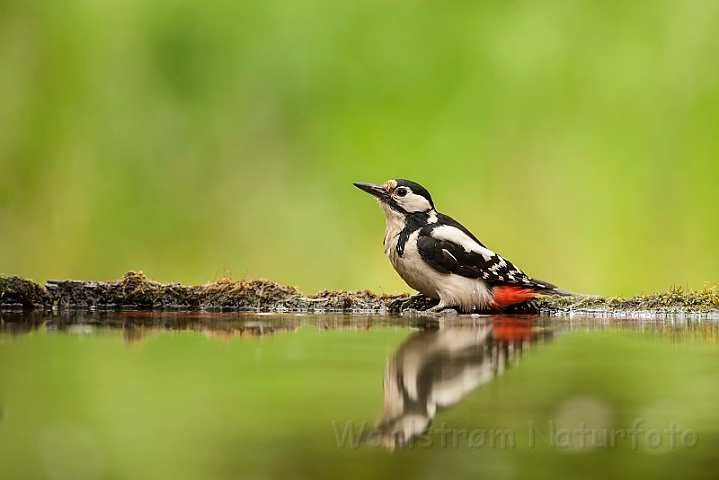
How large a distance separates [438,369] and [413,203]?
2507 mm

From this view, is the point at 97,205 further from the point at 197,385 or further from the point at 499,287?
the point at 197,385

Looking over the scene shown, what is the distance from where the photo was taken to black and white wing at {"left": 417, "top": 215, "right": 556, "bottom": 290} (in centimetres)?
411

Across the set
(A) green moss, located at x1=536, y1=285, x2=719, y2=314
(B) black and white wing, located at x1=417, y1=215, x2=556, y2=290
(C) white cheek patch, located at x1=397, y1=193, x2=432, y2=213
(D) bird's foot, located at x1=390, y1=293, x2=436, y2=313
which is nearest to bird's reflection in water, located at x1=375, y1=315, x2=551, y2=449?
(B) black and white wing, located at x1=417, y1=215, x2=556, y2=290

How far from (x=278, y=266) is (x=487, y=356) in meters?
4.96

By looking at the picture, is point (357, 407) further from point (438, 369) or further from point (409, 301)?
point (409, 301)

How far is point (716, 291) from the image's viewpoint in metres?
4.08

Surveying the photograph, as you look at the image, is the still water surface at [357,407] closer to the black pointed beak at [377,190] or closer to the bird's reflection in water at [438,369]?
the bird's reflection in water at [438,369]

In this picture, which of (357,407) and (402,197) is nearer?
(357,407)

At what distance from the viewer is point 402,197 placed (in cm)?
449

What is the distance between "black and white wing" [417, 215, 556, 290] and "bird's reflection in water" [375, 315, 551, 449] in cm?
86

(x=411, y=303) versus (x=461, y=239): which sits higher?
(x=461, y=239)

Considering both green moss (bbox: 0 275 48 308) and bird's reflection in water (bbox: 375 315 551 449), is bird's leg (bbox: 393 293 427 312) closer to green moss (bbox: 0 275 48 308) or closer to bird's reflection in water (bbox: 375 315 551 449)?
bird's reflection in water (bbox: 375 315 551 449)

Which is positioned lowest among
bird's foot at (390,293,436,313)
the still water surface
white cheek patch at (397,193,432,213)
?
the still water surface

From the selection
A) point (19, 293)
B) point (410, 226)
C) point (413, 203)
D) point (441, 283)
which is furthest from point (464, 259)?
point (19, 293)
